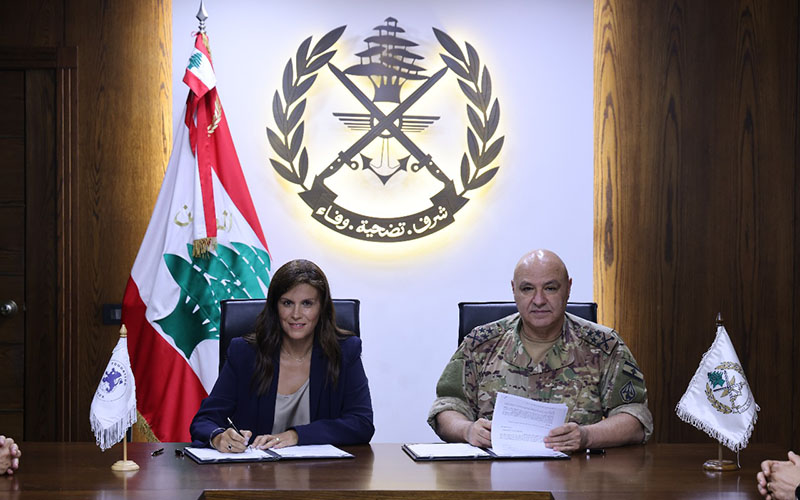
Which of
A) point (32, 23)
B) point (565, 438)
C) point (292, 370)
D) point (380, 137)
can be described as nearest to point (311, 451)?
point (292, 370)

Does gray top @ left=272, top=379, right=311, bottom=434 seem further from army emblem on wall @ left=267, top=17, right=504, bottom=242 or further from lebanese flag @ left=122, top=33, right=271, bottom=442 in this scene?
army emblem on wall @ left=267, top=17, right=504, bottom=242

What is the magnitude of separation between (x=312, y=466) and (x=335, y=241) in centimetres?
192

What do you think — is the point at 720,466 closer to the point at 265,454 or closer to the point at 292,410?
the point at 265,454

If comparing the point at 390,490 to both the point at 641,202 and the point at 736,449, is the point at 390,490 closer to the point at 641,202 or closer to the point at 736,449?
the point at 736,449

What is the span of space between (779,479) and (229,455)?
1344 mm

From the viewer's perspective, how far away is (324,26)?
405 cm

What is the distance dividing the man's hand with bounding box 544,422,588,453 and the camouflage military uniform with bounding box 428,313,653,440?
31 cm

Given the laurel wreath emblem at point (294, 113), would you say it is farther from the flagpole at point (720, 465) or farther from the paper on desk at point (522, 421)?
Result: the flagpole at point (720, 465)

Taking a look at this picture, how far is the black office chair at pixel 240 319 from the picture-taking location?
112 inches

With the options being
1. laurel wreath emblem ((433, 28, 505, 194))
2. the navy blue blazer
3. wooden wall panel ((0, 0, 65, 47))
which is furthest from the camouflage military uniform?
wooden wall panel ((0, 0, 65, 47))

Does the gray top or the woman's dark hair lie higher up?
the woman's dark hair

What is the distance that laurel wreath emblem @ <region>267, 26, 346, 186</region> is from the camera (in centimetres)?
402

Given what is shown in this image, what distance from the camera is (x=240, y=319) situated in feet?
9.43

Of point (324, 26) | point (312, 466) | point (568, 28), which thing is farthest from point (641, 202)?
point (312, 466)
